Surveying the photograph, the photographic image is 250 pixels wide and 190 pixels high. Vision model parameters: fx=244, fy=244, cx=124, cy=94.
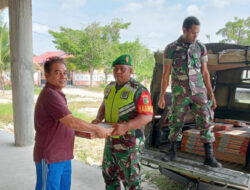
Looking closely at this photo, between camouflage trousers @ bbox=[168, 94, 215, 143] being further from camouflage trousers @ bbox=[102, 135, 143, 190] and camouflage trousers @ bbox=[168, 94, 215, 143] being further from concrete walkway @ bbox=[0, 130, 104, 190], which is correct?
concrete walkway @ bbox=[0, 130, 104, 190]

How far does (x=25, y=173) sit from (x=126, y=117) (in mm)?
2385

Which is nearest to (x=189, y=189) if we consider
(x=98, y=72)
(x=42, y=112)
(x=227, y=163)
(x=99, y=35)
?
(x=227, y=163)

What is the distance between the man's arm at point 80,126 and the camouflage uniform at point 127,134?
10.9 inches

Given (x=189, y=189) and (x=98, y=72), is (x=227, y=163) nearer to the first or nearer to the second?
(x=189, y=189)

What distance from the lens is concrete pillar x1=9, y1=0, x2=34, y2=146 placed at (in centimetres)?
479

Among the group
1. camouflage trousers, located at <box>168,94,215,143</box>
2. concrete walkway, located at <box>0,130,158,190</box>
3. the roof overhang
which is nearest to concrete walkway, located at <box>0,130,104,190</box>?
concrete walkway, located at <box>0,130,158,190</box>

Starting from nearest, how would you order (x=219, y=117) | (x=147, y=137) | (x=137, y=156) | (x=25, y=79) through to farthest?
(x=137, y=156)
(x=147, y=137)
(x=219, y=117)
(x=25, y=79)

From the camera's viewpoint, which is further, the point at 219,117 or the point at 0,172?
the point at 219,117

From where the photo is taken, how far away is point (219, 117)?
15.1 ft

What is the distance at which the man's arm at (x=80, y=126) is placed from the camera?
1865mm

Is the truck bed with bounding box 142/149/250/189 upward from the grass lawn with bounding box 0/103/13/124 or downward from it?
upward

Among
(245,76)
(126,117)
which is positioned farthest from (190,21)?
(245,76)

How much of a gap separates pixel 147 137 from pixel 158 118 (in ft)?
1.10

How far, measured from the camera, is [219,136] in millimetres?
3238
